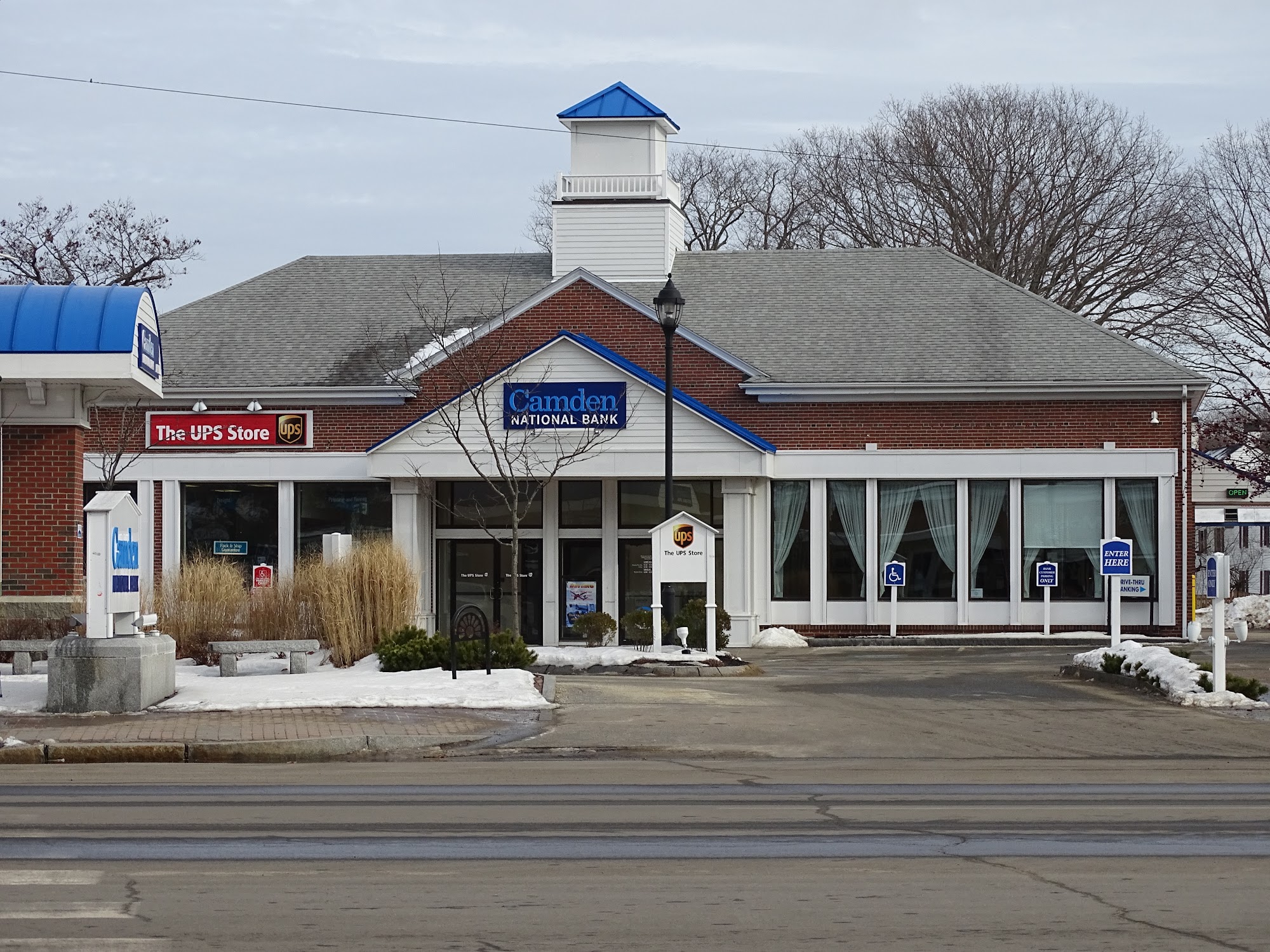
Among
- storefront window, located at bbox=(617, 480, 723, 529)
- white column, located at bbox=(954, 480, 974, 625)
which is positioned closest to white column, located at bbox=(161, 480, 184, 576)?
storefront window, located at bbox=(617, 480, 723, 529)

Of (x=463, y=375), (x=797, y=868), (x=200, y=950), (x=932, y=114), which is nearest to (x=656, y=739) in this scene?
(x=797, y=868)

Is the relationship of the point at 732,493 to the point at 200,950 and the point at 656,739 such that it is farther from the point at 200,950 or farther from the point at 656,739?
the point at 200,950

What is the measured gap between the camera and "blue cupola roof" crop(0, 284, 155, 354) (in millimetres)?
19375

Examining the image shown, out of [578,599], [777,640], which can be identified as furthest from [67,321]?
[777,640]

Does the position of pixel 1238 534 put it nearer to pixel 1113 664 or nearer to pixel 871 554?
pixel 871 554

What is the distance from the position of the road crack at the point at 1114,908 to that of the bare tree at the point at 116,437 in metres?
25.6

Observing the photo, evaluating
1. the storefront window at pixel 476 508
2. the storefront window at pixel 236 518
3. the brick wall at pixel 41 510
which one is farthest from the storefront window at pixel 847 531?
the brick wall at pixel 41 510

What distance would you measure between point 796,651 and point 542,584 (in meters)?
5.42

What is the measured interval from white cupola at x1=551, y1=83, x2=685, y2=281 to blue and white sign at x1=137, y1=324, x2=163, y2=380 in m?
15.2

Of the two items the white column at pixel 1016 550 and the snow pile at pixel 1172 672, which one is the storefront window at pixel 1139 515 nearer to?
the white column at pixel 1016 550

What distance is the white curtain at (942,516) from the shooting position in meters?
31.7

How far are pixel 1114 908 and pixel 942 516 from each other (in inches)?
963

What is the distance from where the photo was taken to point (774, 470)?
104 feet

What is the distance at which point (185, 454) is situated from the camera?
32219mm
